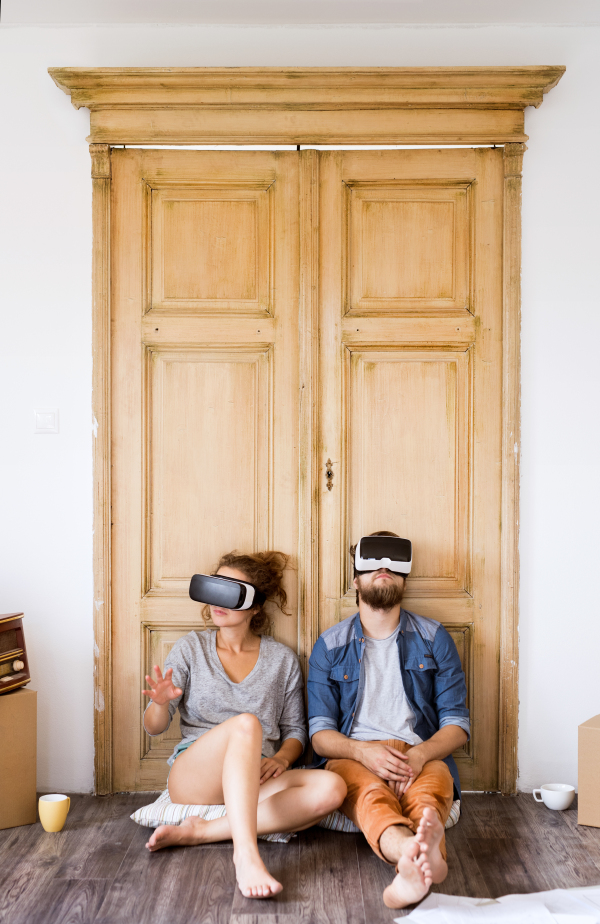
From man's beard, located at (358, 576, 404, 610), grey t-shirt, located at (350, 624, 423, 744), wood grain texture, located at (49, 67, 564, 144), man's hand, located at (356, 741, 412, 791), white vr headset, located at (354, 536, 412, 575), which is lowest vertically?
man's hand, located at (356, 741, 412, 791)

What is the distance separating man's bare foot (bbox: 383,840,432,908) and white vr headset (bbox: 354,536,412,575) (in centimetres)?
88

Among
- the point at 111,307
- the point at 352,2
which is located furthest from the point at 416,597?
the point at 352,2

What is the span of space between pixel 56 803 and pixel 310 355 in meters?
1.79

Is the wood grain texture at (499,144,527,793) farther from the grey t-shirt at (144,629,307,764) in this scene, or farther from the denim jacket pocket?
the grey t-shirt at (144,629,307,764)

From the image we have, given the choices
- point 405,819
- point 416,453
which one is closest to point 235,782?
point 405,819

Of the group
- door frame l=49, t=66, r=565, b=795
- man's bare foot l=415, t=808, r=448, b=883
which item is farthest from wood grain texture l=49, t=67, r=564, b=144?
man's bare foot l=415, t=808, r=448, b=883

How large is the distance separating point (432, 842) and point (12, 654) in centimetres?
149

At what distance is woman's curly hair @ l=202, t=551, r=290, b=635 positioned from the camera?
2.49 meters

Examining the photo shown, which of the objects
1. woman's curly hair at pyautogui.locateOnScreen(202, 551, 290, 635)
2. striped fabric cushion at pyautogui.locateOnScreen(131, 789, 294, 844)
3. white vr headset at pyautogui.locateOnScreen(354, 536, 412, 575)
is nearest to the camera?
striped fabric cushion at pyautogui.locateOnScreen(131, 789, 294, 844)

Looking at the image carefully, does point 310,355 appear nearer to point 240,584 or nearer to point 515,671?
point 240,584

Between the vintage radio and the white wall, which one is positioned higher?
the white wall

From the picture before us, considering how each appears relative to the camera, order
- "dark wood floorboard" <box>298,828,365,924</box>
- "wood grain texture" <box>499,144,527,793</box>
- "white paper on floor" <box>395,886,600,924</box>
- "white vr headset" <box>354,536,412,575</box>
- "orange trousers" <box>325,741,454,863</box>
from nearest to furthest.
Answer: "white paper on floor" <box>395,886,600,924</box>, "dark wood floorboard" <box>298,828,365,924</box>, "orange trousers" <box>325,741,454,863</box>, "white vr headset" <box>354,536,412,575</box>, "wood grain texture" <box>499,144,527,793</box>

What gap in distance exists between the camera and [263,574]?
251cm

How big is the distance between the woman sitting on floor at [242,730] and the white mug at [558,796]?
0.84m
